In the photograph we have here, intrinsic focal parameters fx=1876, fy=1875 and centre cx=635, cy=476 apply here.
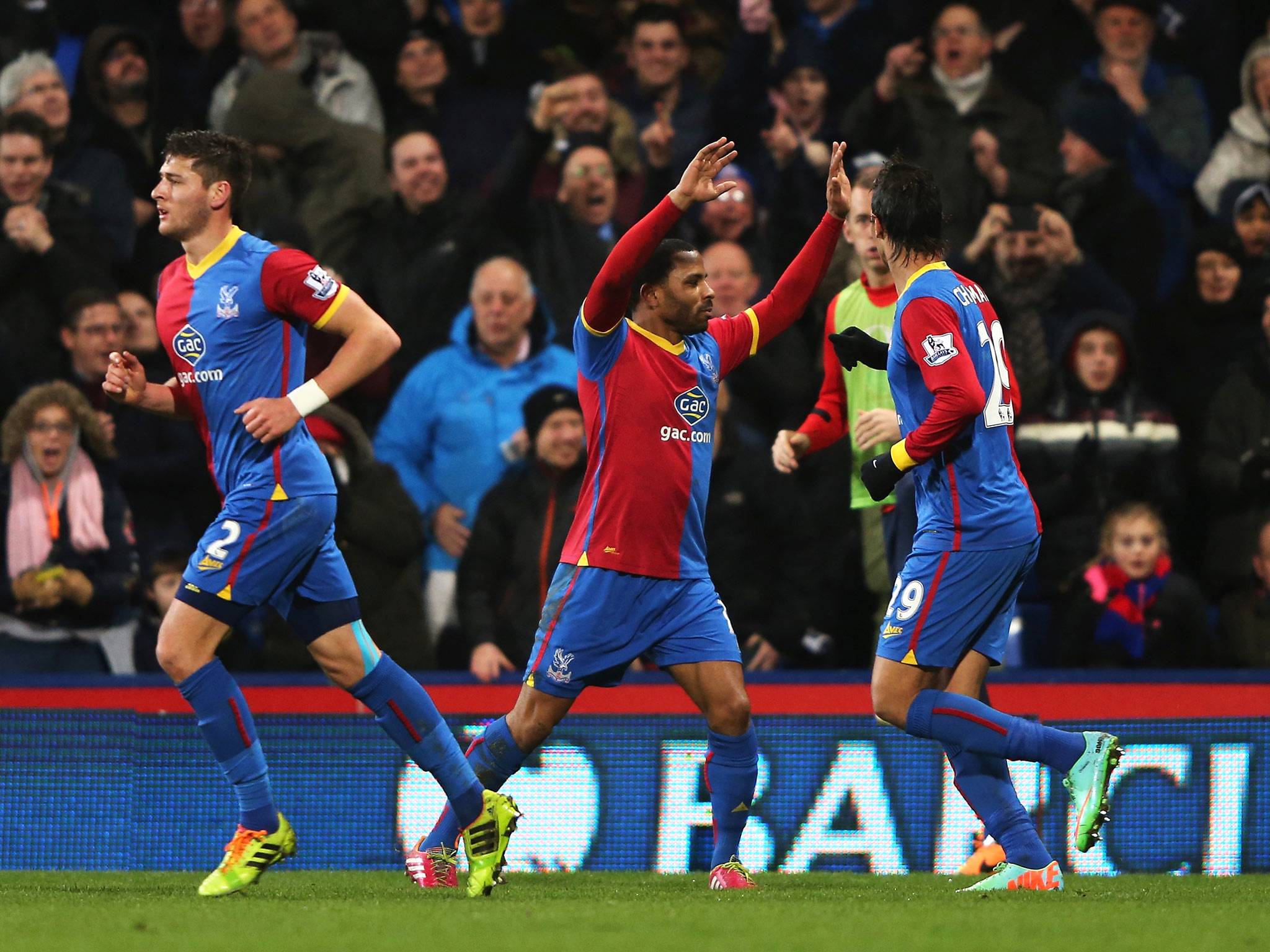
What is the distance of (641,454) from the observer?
6352 mm

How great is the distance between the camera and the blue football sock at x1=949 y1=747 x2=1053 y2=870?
6.08m

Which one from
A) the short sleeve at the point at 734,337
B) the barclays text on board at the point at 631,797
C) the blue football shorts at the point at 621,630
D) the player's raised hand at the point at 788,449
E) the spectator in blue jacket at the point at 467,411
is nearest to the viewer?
the blue football shorts at the point at 621,630

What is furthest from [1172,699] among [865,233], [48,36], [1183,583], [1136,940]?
[48,36]

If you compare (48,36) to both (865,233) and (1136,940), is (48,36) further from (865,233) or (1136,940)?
(1136,940)

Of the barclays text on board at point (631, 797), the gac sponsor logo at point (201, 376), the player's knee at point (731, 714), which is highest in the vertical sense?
the gac sponsor logo at point (201, 376)

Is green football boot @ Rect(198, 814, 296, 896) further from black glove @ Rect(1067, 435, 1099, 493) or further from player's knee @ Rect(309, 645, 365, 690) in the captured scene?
black glove @ Rect(1067, 435, 1099, 493)

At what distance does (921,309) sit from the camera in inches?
235

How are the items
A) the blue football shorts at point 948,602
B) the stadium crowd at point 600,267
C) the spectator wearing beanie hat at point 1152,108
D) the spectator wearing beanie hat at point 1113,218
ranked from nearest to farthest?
the blue football shorts at point 948,602 → the stadium crowd at point 600,267 → the spectator wearing beanie hat at point 1113,218 → the spectator wearing beanie hat at point 1152,108

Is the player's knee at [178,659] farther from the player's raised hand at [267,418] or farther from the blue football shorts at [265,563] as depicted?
the player's raised hand at [267,418]

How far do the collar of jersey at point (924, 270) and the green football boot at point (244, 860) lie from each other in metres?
2.68

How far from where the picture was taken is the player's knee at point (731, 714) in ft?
20.7

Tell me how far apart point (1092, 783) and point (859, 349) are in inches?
64.6

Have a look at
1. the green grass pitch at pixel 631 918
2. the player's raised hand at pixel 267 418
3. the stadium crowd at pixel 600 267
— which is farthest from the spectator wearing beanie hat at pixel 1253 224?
the player's raised hand at pixel 267 418

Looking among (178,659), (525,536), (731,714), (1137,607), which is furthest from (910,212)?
(1137,607)
